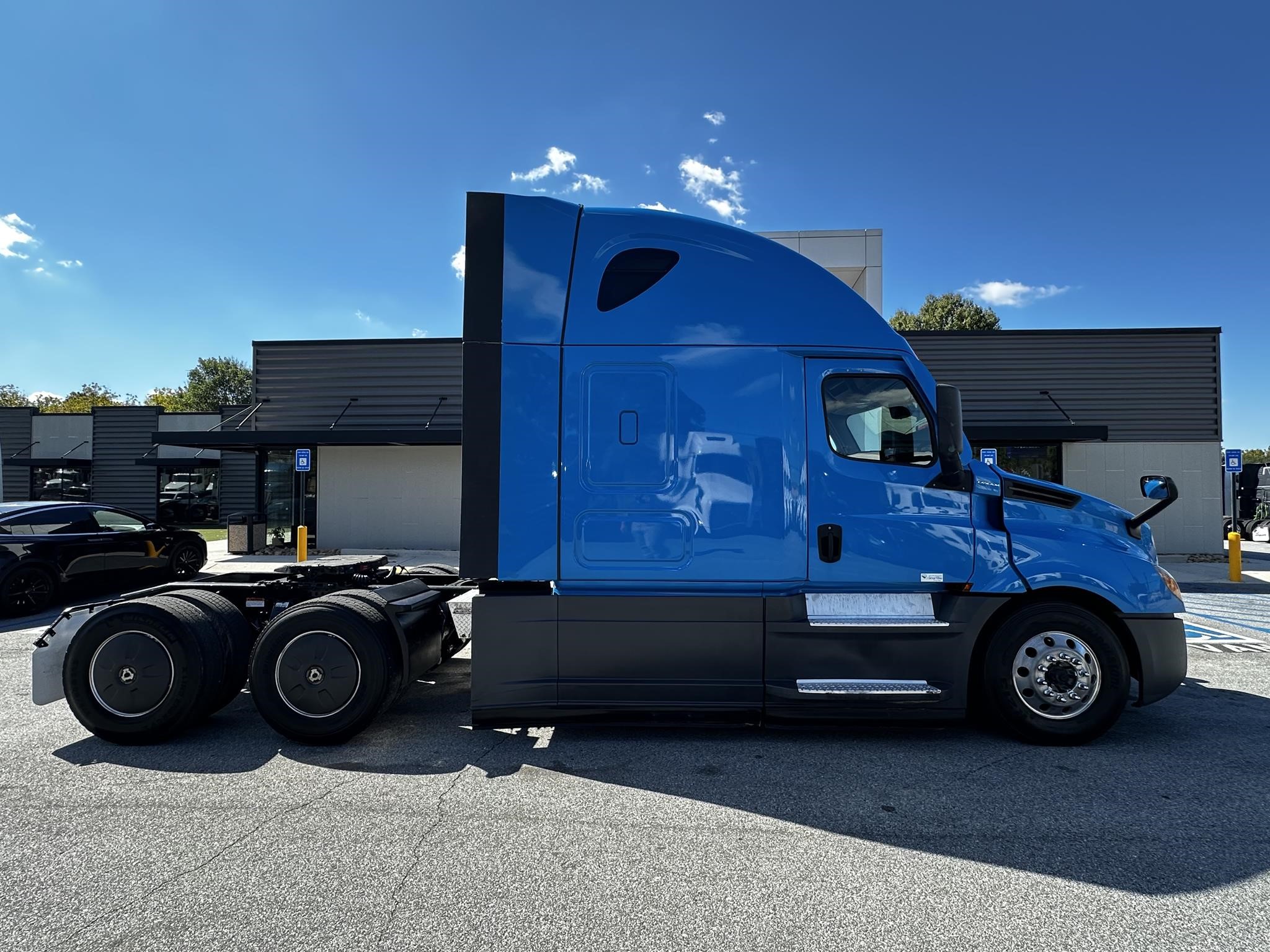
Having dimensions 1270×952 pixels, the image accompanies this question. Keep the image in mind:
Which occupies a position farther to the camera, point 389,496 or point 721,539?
point 389,496

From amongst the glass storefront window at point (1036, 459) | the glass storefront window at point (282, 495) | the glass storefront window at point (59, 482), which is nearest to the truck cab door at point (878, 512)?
the glass storefront window at point (1036, 459)

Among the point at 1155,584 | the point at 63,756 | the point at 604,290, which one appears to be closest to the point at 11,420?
the point at 63,756

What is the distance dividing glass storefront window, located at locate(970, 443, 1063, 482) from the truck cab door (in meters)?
13.8

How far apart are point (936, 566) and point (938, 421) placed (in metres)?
0.94

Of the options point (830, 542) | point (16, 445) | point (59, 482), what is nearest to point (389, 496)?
point (830, 542)

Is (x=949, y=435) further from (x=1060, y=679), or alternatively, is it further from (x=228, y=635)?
(x=228, y=635)

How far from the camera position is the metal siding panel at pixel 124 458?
88.9 ft

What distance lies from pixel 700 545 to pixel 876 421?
4.72 ft

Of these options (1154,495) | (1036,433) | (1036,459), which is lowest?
(1154,495)

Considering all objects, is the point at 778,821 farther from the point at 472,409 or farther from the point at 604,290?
the point at 604,290

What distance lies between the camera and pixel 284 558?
15.4 m

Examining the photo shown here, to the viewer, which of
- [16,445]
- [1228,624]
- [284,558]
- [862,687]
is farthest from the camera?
[16,445]

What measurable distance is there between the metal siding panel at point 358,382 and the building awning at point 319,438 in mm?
883

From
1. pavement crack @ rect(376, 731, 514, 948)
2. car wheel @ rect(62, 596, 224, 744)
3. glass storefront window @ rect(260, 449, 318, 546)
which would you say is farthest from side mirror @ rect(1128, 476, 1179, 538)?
glass storefront window @ rect(260, 449, 318, 546)
